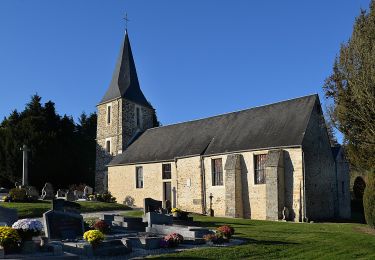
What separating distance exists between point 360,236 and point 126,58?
30839mm

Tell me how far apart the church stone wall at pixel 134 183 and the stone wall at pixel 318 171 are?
9779 millimetres

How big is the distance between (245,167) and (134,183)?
35.0ft

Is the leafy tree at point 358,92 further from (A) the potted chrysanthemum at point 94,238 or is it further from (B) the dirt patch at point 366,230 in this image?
(A) the potted chrysanthemum at point 94,238

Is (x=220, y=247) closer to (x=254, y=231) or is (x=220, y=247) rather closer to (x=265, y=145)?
(x=254, y=231)

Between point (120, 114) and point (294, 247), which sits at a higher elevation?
point (120, 114)

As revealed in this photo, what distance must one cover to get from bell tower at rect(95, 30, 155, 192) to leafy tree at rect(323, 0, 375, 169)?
873 inches

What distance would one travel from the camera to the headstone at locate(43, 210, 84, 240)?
12696 millimetres

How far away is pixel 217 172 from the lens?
2730 centimetres

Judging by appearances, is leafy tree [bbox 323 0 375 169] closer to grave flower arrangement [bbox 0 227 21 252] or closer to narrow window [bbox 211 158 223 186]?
narrow window [bbox 211 158 223 186]

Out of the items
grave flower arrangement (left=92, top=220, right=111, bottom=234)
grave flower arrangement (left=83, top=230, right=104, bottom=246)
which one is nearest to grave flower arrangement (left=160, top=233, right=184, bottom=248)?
grave flower arrangement (left=83, top=230, right=104, bottom=246)

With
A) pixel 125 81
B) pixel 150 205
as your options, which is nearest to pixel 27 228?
pixel 150 205

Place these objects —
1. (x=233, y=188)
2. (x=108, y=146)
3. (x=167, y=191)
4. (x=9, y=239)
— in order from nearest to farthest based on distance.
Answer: (x=9, y=239)
(x=233, y=188)
(x=167, y=191)
(x=108, y=146)

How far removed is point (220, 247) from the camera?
487 inches

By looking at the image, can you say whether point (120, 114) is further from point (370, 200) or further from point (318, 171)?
point (370, 200)
